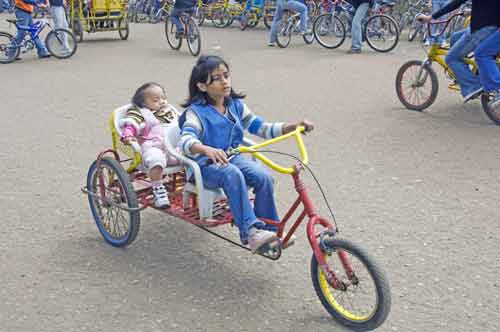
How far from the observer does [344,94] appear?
8.38m

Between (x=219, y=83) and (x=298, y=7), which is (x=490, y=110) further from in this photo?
(x=298, y=7)

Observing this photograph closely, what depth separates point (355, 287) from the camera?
3119 millimetres

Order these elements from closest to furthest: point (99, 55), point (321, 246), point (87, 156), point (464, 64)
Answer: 1. point (321, 246)
2. point (87, 156)
3. point (464, 64)
4. point (99, 55)

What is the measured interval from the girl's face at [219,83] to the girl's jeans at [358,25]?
8447 mm

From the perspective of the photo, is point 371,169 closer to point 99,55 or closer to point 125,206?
point 125,206

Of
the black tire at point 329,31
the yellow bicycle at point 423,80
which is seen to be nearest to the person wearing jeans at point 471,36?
the yellow bicycle at point 423,80

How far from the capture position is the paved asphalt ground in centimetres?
334

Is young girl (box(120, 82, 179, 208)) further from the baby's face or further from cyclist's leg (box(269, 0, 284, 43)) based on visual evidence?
cyclist's leg (box(269, 0, 284, 43))

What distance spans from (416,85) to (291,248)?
3.89 m

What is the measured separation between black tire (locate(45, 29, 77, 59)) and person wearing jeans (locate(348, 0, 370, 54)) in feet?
17.9

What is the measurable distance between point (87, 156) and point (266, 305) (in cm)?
323

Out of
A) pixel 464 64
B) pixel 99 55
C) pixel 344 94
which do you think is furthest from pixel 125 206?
pixel 99 55

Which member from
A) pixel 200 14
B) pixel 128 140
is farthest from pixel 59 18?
pixel 128 140

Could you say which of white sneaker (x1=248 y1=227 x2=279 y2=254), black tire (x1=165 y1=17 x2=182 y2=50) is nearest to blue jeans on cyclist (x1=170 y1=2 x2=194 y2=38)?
black tire (x1=165 y1=17 x2=182 y2=50)
